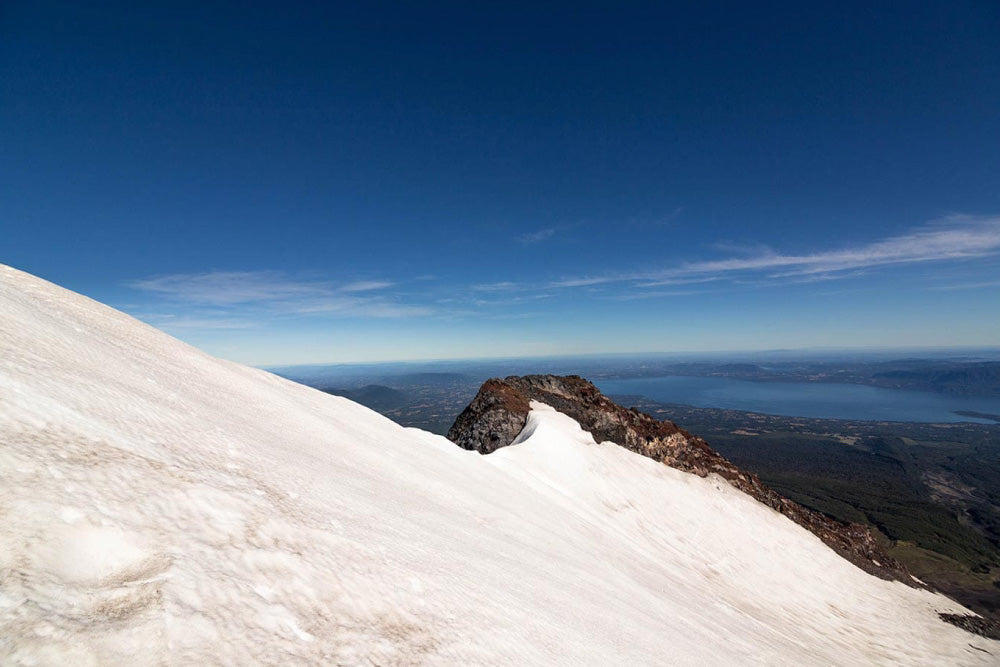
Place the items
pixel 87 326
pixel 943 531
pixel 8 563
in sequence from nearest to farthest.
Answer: pixel 8 563 → pixel 87 326 → pixel 943 531

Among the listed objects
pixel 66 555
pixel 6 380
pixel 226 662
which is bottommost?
pixel 226 662

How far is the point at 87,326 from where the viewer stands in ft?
33.3

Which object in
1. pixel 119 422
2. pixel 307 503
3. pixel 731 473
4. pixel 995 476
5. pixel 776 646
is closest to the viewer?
pixel 119 422

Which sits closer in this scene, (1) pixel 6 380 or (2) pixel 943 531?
(1) pixel 6 380

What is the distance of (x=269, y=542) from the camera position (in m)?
4.70

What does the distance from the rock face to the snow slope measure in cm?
1005


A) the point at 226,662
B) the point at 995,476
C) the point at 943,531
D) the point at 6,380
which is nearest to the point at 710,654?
the point at 226,662

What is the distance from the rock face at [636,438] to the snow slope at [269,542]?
1005 centimetres

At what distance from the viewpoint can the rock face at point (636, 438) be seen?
26344 mm

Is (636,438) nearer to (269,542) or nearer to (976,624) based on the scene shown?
(976,624)

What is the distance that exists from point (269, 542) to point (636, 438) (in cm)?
2767

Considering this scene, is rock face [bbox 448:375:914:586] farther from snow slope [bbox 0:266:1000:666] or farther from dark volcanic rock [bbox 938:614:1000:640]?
snow slope [bbox 0:266:1000:666]

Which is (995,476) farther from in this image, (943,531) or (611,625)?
(611,625)

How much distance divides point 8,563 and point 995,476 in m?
292
